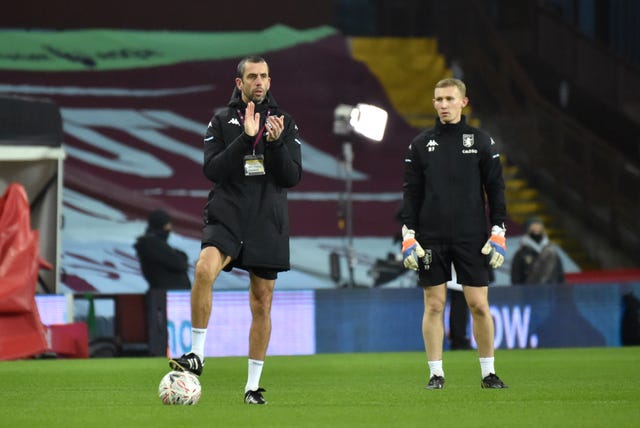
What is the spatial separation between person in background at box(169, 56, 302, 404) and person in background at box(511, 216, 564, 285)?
414 inches

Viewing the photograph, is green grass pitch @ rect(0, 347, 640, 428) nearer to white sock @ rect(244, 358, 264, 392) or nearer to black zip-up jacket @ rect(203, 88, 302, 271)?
white sock @ rect(244, 358, 264, 392)

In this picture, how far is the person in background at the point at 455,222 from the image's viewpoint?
10.9 m

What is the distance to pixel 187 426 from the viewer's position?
814cm

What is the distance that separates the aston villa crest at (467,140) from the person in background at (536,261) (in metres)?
9.05

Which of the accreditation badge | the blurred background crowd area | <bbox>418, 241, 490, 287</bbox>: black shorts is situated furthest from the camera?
the blurred background crowd area

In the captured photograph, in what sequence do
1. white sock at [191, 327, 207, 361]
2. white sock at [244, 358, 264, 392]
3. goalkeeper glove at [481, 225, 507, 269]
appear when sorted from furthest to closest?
goalkeeper glove at [481, 225, 507, 269] → white sock at [244, 358, 264, 392] → white sock at [191, 327, 207, 361]

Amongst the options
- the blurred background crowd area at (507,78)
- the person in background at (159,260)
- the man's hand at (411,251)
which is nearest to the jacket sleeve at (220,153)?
the man's hand at (411,251)

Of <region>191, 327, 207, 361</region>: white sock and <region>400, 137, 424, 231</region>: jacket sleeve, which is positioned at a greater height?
<region>400, 137, 424, 231</region>: jacket sleeve

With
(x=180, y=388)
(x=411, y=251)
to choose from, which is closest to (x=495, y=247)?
(x=411, y=251)

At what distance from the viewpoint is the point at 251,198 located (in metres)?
9.66

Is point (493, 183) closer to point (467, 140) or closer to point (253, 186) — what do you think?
point (467, 140)

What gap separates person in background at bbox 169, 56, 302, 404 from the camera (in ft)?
30.9

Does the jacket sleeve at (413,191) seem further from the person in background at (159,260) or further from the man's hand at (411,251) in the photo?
the person in background at (159,260)

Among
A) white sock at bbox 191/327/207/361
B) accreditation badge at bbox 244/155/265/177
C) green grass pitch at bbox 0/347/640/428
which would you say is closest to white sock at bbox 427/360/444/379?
green grass pitch at bbox 0/347/640/428
